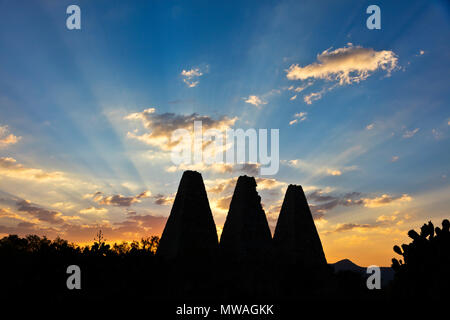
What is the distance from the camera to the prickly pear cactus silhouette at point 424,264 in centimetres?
567

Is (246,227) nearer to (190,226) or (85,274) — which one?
(190,226)

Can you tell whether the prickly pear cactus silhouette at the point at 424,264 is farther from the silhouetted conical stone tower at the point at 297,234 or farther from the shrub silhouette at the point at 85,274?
the silhouetted conical stone tower at the point at 297,234

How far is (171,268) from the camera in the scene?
12.5 meters

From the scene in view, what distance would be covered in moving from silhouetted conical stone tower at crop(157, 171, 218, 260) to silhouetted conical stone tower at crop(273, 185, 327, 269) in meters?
4.48

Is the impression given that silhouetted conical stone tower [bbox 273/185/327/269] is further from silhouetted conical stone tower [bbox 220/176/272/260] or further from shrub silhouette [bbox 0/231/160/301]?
shrub silhouette [bbox 0/231/160/301]

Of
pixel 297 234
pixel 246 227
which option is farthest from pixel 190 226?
pixel 297 234

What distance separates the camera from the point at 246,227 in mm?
14688

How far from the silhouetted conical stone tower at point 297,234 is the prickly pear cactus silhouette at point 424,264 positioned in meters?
10.2

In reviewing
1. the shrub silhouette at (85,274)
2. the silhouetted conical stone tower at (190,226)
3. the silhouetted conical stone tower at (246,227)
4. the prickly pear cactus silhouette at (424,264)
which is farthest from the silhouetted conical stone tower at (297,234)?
the prickly pear cactus silhouette at (424,264)

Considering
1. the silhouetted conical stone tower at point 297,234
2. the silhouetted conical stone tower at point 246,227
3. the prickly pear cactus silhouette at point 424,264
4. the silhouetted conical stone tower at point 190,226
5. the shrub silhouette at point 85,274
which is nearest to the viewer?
the prickly pear cactus silhouette at point 424,264

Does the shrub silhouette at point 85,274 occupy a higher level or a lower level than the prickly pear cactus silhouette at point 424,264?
lower

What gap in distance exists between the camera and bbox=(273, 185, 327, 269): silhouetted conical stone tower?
16.6 m

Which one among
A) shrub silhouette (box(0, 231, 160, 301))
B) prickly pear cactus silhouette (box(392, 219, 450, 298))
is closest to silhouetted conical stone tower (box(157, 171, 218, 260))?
shrub silhouette (box(0, 231, 160, 301))

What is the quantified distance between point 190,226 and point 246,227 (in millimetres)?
2606
